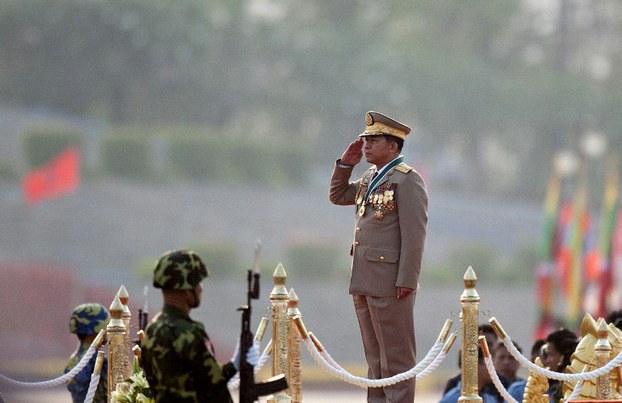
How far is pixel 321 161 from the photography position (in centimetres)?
3888

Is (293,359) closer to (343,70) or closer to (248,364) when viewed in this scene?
(248,364)

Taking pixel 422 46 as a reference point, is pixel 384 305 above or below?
below

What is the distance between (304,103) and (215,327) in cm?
997

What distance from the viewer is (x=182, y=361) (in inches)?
211

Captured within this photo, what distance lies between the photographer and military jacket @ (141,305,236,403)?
5348 mm

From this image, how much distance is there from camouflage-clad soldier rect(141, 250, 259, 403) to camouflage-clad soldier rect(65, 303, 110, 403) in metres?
2.65

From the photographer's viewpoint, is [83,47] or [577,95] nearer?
[83,47]

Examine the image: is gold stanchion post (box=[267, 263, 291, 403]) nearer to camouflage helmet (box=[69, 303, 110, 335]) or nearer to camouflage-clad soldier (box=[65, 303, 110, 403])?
camouflage-clad soldier (box=[65, 303, 110, 403])

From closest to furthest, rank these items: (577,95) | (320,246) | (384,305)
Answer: (384,305), (320,246), (577,95)

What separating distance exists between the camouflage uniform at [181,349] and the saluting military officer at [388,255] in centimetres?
196

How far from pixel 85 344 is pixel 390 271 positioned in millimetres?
1943

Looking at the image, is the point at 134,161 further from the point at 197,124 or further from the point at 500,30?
the point at 500,30

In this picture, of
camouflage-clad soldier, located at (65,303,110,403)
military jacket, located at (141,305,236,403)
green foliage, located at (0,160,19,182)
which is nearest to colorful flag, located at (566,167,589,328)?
green foliage, located at (0,160,19,182)

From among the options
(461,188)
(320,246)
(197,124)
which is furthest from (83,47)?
(461,188)
